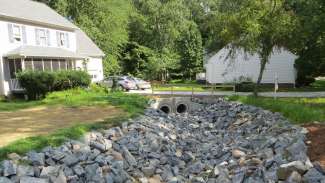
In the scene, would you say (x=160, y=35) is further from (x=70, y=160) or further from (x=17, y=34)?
(x=70, y=160)

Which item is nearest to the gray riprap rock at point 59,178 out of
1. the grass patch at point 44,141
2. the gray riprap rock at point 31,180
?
the gray riprap rock at point 31,180

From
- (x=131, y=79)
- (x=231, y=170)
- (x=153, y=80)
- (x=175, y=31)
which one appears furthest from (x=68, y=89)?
(x=175, y=31)

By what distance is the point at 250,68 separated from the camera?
34.8 meters

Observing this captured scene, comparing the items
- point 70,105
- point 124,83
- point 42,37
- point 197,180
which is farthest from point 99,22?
point 197,180

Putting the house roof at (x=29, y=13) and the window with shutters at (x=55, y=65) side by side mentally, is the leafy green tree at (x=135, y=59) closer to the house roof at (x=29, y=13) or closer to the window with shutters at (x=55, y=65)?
the house roof at (x=29, y=13)

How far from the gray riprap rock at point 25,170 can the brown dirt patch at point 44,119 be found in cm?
214

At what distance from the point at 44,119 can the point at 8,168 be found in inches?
284

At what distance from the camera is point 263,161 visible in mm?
8945

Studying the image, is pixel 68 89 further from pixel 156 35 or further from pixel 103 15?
pixel 156 35

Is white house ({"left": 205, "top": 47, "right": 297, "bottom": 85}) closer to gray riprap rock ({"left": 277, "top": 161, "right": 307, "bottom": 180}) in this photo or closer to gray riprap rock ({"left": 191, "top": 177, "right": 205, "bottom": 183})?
gray riprap rock ({"left": 191, "top": 177, "right": 205, "bottom": 183})

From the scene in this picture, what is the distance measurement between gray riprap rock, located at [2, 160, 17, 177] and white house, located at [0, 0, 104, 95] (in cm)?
1863

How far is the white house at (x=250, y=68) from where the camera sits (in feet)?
109

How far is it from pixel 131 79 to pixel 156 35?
1866 cm

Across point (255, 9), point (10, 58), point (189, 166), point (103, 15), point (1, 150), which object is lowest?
point (189, 166)
